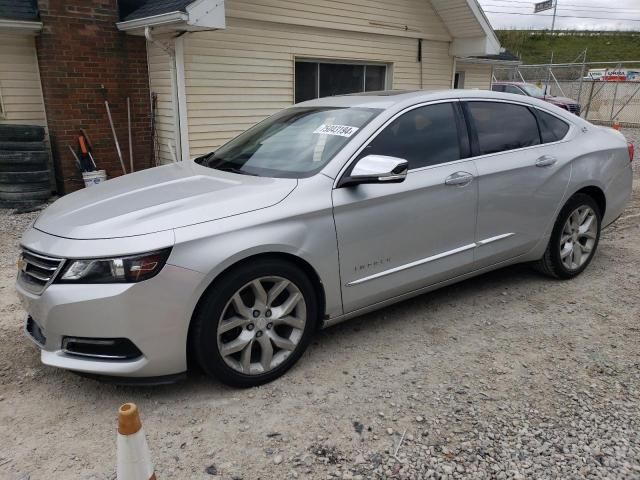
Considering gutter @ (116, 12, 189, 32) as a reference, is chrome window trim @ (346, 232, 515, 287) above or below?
below

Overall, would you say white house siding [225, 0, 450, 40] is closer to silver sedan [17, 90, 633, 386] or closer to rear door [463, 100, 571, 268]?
silver sedan [17, 90, 633, 386]

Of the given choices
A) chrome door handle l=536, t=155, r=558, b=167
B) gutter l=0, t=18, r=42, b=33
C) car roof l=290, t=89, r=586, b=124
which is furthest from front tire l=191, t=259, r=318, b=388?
gutter l=0, t=18, r=42, b=33

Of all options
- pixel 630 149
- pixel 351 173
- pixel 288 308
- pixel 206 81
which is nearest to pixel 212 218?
pixel 288 308

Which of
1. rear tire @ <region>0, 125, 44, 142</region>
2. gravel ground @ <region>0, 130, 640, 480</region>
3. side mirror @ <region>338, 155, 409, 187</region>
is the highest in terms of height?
side mirror @ <region>338, 155, 409, 187</region>

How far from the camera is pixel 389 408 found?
2.90 metres

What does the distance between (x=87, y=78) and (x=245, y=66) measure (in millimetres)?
2404

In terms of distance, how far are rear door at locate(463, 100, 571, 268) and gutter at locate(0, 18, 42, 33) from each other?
6.46 metres

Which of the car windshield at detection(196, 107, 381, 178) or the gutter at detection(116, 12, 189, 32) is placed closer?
the car windshield at detection(196, 107, 381, 178)

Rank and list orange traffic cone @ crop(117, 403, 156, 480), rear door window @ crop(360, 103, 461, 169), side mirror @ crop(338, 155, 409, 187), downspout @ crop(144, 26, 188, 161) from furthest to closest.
Answer: downspout @ crop(144, 26, 188, 161)
rear door window @ crop(360, 103, 461, 169)
side mirror @ crop(338, 155, 409, 187)
orange traffic cone @ crop(117, 403, 156, 480)

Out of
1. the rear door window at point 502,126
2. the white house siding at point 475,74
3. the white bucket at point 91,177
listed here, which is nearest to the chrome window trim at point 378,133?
the rear door window at point 502,126

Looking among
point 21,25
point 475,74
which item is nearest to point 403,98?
point 21,25

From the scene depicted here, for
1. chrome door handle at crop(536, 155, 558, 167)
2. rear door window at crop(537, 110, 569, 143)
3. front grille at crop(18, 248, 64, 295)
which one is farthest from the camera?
rear door window at crop(537, 110, 569, 143)

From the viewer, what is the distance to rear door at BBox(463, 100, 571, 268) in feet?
13.0

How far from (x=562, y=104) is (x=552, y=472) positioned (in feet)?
66.4
